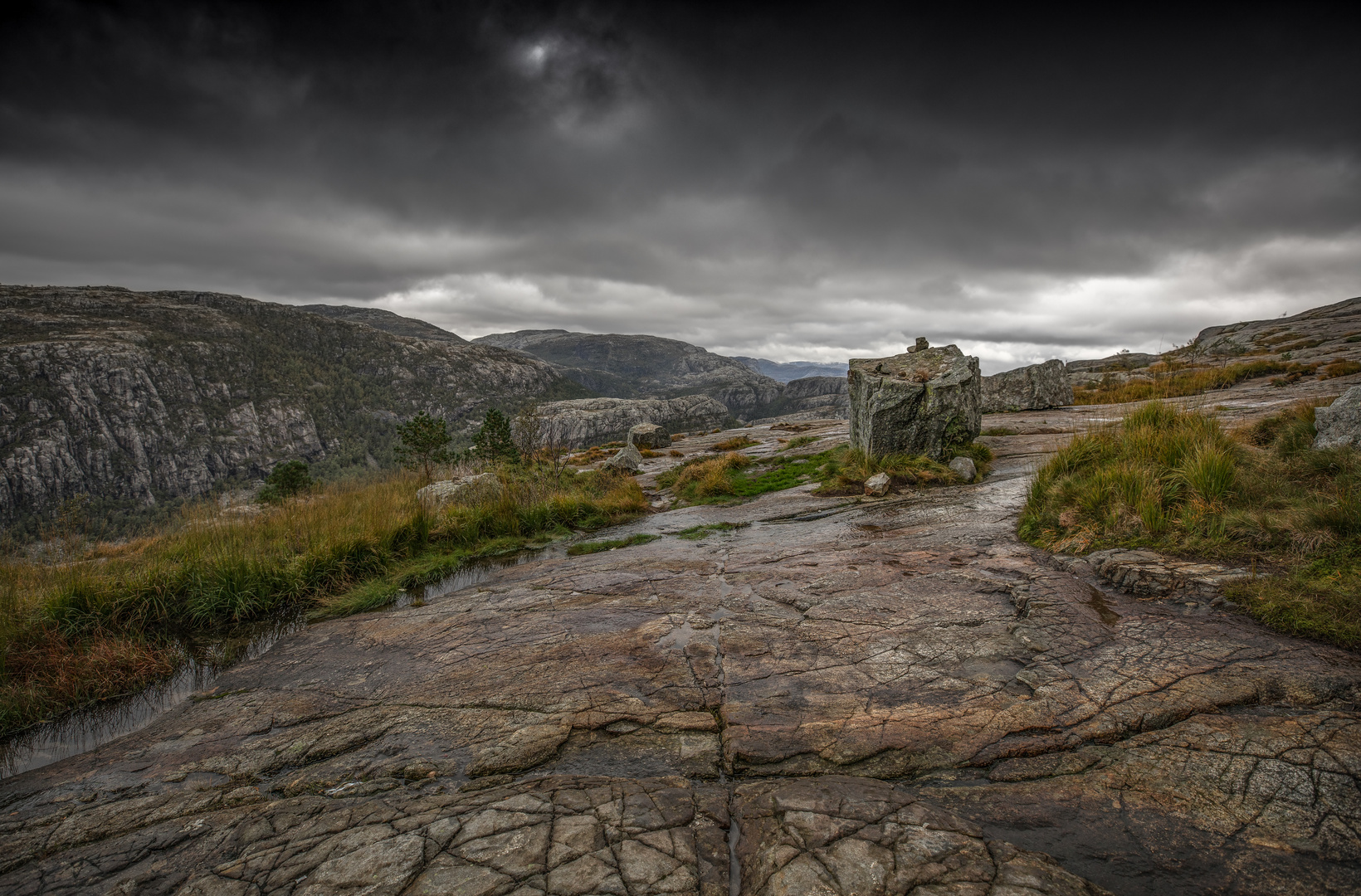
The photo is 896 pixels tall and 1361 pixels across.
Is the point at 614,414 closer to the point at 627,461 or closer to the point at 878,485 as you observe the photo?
the point at 627,461

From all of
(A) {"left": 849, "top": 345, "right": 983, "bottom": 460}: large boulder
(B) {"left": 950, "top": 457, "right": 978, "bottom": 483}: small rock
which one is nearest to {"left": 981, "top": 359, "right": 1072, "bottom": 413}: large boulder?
(A) {"left": 849, "top": 345, "right": 983, "bottom": 460}: large boulder

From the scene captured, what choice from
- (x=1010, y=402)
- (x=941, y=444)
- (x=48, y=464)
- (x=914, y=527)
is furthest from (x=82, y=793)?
(x=48, y=464)

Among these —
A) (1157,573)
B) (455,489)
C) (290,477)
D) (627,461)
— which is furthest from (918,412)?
(290,477)

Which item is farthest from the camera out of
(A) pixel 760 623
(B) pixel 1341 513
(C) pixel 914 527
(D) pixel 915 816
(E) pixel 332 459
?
(E) pixel 332 459

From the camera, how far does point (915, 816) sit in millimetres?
2684

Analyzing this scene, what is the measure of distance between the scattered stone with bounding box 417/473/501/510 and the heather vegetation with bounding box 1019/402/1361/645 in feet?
34.1

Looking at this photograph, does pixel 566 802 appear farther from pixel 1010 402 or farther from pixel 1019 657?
pixel 1010 402

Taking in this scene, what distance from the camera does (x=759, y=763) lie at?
332 centimetres

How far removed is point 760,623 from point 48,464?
201 m

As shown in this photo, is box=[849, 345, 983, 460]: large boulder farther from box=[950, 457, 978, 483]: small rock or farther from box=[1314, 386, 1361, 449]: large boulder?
box=[1314, 386, 1361, 449]: large boulder

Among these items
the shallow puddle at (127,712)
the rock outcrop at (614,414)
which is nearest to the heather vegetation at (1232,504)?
the shallow puddle at (127,712)

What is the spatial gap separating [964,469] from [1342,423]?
5.91 m

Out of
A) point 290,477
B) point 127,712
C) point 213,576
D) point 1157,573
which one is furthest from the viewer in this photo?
point 290,477

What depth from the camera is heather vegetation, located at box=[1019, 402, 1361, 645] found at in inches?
163
